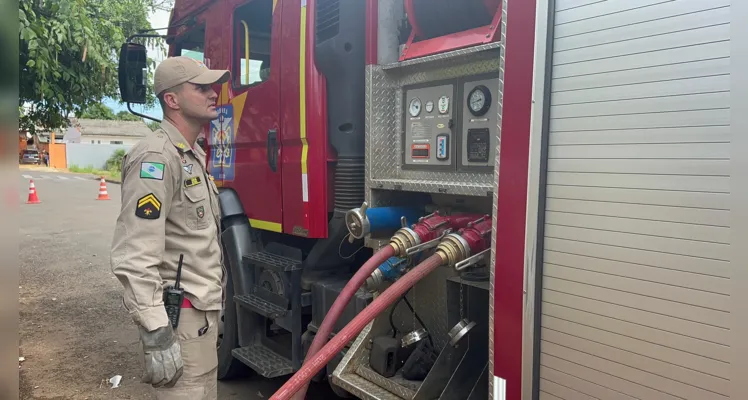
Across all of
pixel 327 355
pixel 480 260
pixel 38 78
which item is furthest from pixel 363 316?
pixel 38 78

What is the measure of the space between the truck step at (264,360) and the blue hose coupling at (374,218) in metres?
1.07

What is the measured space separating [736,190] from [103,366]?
4839 millimetres

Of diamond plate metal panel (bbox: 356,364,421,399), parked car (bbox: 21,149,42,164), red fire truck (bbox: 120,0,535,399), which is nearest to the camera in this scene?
red fire truck (bbox: 120,0,535,399)

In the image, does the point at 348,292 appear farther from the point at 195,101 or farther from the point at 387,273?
the point at 195,101

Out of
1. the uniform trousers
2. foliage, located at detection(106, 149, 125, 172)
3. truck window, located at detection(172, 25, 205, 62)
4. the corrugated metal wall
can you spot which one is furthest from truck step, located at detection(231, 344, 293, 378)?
foliage, located at detection(106, 149, 125, 172)

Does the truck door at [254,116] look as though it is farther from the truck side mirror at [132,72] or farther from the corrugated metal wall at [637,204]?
the corrugated metal wall at [637,204]

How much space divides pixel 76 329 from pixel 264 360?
3.20 meters

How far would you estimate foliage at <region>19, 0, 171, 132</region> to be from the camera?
4703mm

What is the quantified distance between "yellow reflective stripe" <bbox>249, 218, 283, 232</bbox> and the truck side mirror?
4.69ft

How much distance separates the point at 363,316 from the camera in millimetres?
2338

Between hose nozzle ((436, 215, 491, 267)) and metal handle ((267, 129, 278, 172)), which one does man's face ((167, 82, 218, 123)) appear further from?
hose nozzle ((436, 215, 491, 267))

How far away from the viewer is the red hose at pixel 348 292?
8.19 ft

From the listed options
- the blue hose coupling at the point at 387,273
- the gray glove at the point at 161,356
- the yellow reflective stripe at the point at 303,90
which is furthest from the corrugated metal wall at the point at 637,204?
the yellow reflective stripe at the point at 303,90

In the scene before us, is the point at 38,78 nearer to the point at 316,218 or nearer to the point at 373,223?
the point at 316,218
